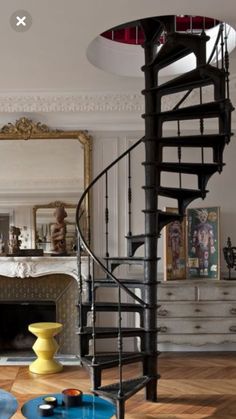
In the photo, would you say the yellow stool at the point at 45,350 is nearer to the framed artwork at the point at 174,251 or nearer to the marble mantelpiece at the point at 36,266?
the marble mantelpiece at the point at 36,266

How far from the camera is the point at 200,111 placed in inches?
171

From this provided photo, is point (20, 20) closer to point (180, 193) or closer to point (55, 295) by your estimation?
point (180, 193)

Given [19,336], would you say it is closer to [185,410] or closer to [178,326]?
[178,326]

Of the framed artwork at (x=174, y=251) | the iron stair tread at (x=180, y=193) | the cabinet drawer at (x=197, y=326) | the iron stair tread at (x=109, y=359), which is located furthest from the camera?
the framed artwork at (x=174, y=251)

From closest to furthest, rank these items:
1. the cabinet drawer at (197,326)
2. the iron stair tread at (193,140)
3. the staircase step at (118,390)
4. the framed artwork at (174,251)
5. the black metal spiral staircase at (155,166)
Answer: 1. the staircase step at (118,390)
2. the black metal spiral staircase at (155,166)
3. the iron stair tread at (193,140)
4. the cabinet drawer at (197,326)
5. the framed artwork at (174,251)

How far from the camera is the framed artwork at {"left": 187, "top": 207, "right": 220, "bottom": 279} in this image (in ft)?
19.3

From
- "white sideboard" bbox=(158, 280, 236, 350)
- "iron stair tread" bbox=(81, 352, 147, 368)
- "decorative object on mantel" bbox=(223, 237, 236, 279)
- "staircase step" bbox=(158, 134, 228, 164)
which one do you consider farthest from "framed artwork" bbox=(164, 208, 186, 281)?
"iron stair tread" bbox=(81, 352, 147, 368)

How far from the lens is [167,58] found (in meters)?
4.43

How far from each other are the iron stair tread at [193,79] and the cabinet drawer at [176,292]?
2199 millimetres

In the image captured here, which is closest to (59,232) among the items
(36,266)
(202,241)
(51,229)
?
(51,229)

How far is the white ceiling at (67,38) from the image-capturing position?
383 cm

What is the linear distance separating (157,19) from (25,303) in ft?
11.5

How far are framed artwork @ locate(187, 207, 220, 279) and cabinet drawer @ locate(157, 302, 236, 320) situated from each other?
0.43m

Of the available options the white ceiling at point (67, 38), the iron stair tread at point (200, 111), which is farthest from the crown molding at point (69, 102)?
the iron stair tread at point (200, 111)
